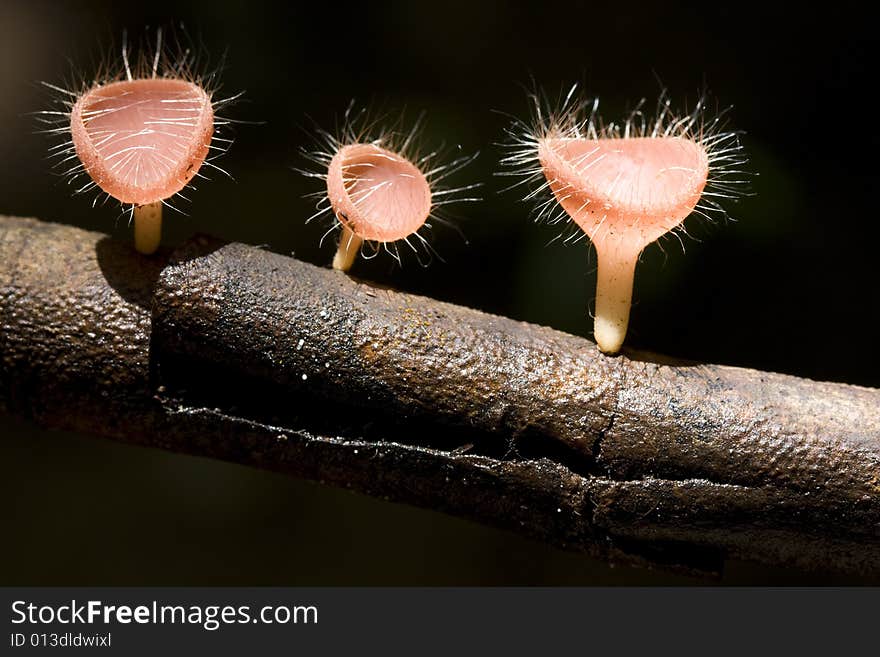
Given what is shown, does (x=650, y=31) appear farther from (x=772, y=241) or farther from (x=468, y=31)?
(x=772, y=241)

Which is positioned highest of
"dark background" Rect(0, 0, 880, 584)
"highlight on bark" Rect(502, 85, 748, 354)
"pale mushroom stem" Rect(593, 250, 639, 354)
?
"dark background" Rect(0, 0, 880, 584)

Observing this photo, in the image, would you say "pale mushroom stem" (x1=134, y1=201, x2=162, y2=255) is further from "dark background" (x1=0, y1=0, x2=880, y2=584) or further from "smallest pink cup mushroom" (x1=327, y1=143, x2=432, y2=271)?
"dark background" (x1=0, y1=0, x2=880, y2=584)

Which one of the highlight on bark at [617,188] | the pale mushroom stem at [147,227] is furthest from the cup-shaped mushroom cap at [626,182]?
the pale mushroom stem at [147,227]

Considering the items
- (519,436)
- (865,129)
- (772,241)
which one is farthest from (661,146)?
(865,129)

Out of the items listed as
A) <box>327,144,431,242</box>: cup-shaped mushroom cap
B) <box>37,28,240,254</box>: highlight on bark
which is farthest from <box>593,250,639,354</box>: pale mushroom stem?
<box>37,28,240,254</box>: highlight on bark

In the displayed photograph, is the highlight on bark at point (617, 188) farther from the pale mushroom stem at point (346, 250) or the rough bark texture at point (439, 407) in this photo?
the pale mushroom stem at point (346, 250)

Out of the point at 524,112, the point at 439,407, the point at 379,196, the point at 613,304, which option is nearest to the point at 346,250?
the point at 379,196
